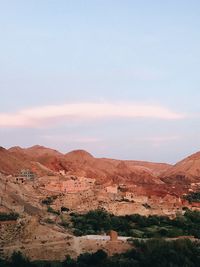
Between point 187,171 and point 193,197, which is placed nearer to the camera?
point 193,197

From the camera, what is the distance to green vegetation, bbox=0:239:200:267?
27.9 metres

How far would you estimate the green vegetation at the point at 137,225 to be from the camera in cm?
3972

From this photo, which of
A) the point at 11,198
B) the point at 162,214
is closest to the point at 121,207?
the point at 162,214

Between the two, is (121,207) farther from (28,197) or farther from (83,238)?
(83,238)

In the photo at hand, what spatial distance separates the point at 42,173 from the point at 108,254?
49.7 metres

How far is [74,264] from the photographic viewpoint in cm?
2794

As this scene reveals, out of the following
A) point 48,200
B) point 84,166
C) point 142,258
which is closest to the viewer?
point 142,258

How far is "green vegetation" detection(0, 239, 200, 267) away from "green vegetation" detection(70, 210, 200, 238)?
6.61m

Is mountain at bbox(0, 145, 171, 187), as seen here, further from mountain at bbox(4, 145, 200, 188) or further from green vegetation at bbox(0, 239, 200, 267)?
green vegetation at bbox(0, 239, 200, 267)

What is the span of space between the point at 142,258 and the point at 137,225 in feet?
55.6

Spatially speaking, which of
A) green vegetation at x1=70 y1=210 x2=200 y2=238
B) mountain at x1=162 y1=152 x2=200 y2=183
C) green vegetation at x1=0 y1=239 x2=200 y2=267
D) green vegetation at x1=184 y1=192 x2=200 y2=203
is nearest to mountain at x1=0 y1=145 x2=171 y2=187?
mountain at x1=162 y1=152 x2=200 y2=183

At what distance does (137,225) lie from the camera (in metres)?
45.9

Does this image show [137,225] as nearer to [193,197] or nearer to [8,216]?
[8,216]

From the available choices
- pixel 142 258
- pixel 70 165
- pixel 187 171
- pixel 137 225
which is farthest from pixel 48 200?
pixel 187 171
